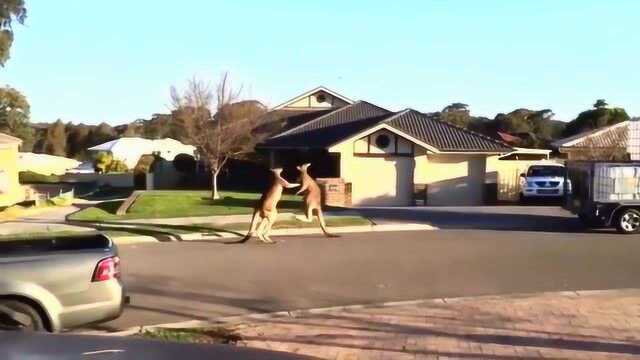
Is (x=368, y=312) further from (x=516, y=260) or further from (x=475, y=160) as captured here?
(x=475, y=160)

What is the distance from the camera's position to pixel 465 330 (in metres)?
8.25

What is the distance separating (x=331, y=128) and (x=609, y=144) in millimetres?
14835

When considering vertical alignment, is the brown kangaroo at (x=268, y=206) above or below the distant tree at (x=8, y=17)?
below

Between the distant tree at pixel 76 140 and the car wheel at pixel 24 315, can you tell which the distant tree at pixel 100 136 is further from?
the car wheel at pixel 24 315

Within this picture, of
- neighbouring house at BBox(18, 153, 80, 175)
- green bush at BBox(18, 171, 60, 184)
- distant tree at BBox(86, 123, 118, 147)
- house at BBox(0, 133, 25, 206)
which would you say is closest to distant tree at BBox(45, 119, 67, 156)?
distant tree at BBox(86, 123, 118, 147)

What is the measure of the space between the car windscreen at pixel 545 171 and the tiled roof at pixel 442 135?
5.23 feet

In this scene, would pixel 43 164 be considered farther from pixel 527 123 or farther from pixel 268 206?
pixel 268 206

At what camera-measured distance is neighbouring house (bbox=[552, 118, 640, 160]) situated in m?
41.6

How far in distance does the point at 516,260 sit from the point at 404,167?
836 inches

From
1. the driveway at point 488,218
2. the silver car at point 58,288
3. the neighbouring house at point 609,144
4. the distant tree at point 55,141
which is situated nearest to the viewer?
the silver car at point 58,288

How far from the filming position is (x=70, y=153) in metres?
96.5

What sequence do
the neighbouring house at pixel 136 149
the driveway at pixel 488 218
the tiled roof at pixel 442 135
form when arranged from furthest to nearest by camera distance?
the neighbouring house at pixel 136 149, the tiled roof at pixel 442 135, the driveway at pixel 488 218

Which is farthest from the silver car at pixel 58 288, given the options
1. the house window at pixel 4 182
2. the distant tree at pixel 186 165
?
the distant tree at pixel 186 165

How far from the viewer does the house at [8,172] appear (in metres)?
36.2
